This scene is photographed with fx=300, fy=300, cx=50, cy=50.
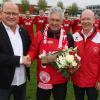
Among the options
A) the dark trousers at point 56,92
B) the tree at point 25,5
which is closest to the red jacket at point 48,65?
the dark trousers at point 56,92

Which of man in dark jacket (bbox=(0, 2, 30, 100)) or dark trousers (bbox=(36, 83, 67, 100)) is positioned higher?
man in dark jacket (bbox=(0, 2, 30, 100))

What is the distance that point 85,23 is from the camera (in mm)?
4652

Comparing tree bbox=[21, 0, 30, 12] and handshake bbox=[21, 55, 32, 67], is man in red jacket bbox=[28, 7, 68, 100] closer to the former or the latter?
A: handshake bbox=[21, 55, 32, 67]

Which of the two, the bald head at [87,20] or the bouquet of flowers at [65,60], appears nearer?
the bouquet of flowers at [65,60]

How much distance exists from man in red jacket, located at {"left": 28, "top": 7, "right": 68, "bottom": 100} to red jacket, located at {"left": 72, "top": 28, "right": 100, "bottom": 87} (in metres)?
0.24

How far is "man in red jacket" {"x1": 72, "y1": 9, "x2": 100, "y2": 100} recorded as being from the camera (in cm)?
468

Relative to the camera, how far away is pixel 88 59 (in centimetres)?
468

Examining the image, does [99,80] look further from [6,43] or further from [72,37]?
[6,43]

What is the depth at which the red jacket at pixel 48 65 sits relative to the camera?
182 inches

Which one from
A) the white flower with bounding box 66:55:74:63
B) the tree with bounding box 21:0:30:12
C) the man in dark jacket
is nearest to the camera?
the man in dark jacket

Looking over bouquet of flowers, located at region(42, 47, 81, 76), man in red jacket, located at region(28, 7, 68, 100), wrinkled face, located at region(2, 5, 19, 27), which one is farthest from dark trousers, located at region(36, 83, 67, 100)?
wrinkled face, located at region(2, 5, 19, 27)

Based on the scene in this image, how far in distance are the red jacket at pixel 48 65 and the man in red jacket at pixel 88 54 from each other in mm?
309

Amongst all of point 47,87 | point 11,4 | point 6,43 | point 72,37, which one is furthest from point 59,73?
point 11,4

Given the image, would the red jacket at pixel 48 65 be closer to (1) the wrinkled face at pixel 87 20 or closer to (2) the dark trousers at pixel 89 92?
(2) the dark trousers at pixel 89 92
